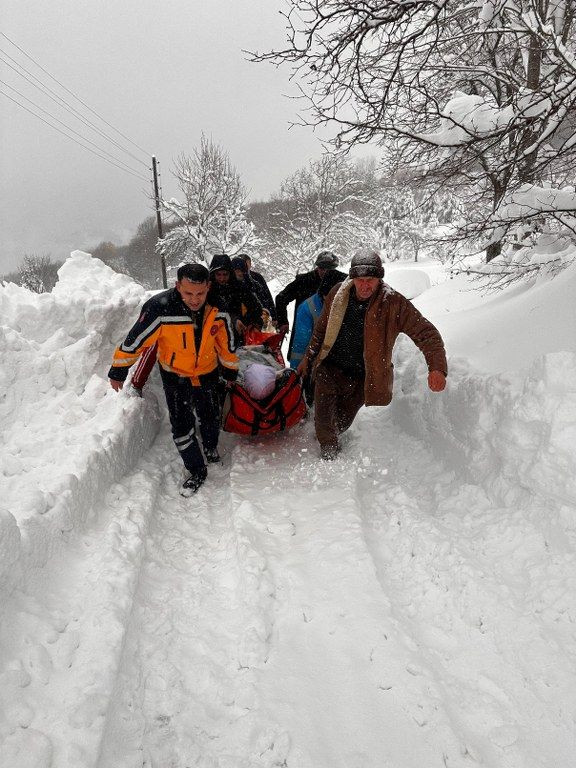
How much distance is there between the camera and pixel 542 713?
1964 mm

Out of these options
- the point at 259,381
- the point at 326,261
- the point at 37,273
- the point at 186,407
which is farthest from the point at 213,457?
the point at 37,273

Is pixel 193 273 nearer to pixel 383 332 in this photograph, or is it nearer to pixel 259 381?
pixel 259 381

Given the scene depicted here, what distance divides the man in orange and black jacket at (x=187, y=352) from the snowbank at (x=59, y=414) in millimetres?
560

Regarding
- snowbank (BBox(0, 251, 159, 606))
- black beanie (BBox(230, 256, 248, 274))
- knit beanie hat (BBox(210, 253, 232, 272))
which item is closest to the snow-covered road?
snowbank (BBox(0, 251, 159, 606))

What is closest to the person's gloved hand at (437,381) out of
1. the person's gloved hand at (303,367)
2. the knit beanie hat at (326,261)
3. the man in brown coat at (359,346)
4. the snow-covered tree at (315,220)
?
the man in brown coat at (359,346)

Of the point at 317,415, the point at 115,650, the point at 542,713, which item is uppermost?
the point at 317,415

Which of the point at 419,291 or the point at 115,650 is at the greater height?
the point at 419,291

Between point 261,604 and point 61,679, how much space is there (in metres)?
1.03

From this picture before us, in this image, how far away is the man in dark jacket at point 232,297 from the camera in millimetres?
5258

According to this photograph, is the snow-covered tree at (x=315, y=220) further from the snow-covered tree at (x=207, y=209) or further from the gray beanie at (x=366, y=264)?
the gray beanie at (x=366, y=264)

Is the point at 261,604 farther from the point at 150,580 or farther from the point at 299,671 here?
the point at 150,580

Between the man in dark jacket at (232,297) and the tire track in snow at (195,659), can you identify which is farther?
the man in dark jacket at (232,297)

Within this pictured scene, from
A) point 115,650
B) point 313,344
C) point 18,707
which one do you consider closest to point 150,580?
point 115,650

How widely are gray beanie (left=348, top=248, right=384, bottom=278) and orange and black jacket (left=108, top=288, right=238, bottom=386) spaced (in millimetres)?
1241
